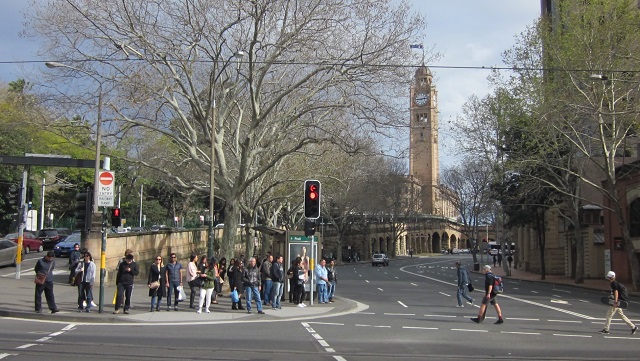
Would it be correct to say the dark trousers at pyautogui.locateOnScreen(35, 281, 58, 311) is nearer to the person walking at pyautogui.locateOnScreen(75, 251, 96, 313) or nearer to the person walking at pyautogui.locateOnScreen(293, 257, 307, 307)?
the person walking at pyautogui.locateOnScreen(75, 251, 96, 313)

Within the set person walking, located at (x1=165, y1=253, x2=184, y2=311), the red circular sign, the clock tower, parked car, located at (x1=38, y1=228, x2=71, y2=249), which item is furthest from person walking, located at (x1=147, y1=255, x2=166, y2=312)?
parked car, located at (x1=38, y1=228, x2=71, y2=249)

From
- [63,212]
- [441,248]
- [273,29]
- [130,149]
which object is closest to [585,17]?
[273,29]

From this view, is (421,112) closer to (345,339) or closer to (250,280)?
(250,280)

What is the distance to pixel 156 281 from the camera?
19.1 meters

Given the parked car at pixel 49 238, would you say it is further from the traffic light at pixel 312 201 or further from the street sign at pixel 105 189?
the street sign at pixel 105 189

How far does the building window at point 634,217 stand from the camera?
43844mm

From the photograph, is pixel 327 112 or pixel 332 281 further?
pixel 327 112

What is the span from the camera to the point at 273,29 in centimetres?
2581

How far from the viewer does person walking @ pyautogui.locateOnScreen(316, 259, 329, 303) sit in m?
24.0

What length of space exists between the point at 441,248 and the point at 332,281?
131826 millimetres

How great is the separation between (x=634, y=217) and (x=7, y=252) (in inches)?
1497

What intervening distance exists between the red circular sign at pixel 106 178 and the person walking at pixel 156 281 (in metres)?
2.56

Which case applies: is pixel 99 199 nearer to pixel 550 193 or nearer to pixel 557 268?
pixel 550 193

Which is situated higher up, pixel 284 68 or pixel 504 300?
pixel 284 68
